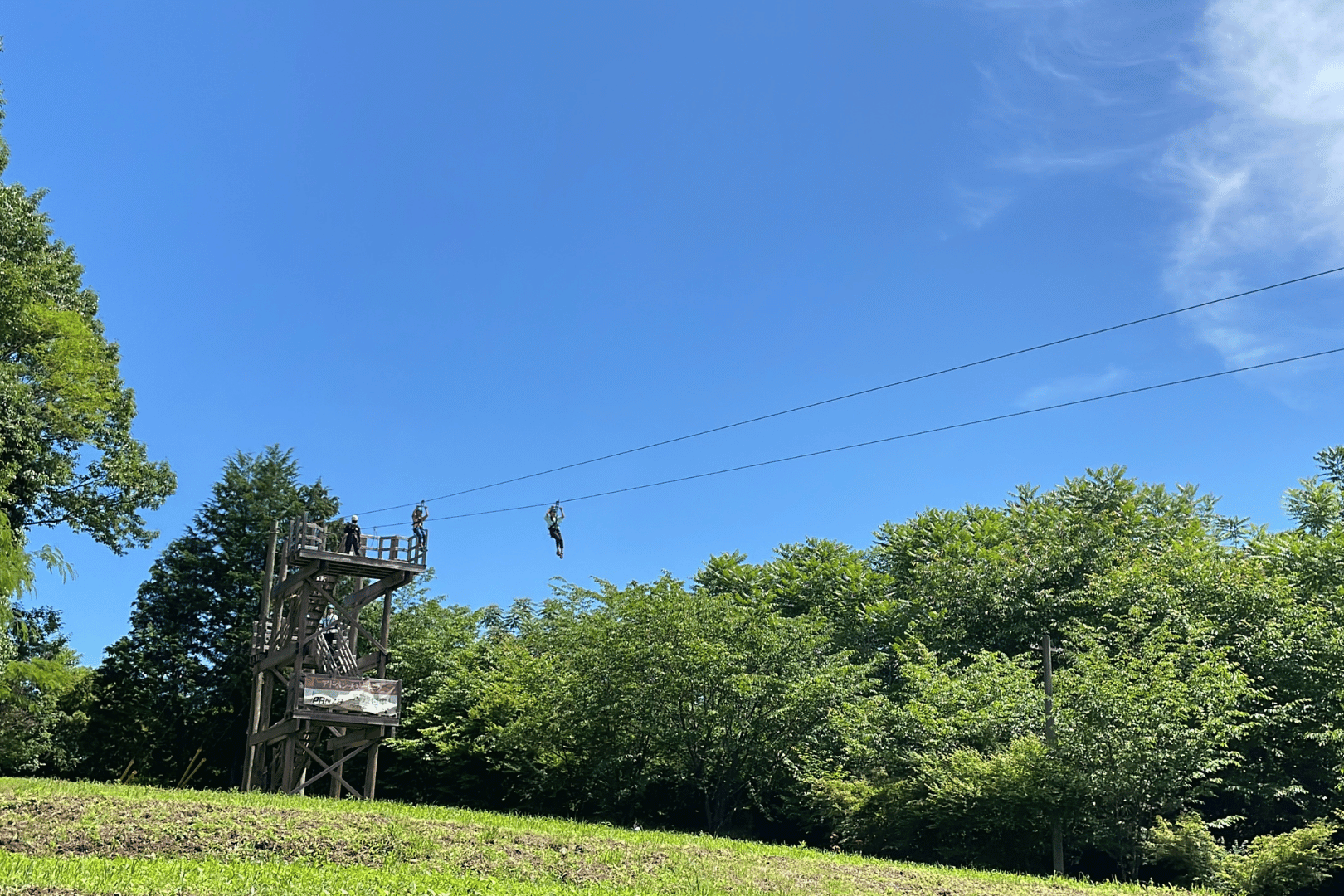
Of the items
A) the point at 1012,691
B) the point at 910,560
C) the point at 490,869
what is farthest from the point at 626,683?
the point at 910,560

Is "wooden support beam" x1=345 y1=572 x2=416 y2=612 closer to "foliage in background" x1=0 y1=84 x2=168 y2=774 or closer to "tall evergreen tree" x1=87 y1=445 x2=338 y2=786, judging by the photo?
"foliage in background" x1=0 y1=84 x2=168 y2=774

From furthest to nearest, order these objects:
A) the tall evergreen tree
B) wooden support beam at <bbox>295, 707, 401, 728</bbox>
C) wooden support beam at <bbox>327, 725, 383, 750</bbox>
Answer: the tall evergreen tree < wooden support beam at <bbox>327, 725, 383, 750</bbox> < wooden support beam at <bbox>295, 707, 401, 728</bbox>

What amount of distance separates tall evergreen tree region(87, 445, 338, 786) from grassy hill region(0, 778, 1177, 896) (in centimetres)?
2196

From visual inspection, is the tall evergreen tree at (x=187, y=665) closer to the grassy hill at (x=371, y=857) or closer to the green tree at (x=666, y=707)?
the green tree at (x=666, y=707)

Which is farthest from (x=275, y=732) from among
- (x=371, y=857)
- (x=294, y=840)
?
(x=371, y=857)

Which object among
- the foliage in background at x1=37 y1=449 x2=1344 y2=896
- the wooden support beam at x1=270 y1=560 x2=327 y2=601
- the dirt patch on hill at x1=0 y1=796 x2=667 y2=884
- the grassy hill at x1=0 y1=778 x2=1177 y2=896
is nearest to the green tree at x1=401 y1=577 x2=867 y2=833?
the foliage in background at x1=37 y1=449 x2=1344 y2=896

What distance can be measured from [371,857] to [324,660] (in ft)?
45.6

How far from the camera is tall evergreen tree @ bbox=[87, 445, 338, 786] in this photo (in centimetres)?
3722

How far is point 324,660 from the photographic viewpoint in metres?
26.5

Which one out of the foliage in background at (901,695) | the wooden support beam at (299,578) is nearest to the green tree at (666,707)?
the foliage in background at (901,695)

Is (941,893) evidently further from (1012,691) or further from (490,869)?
(1012,691)

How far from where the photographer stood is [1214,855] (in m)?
19.5

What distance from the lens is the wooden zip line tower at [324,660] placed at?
24.3m

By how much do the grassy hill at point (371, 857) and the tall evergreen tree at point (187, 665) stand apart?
72.1 ft
